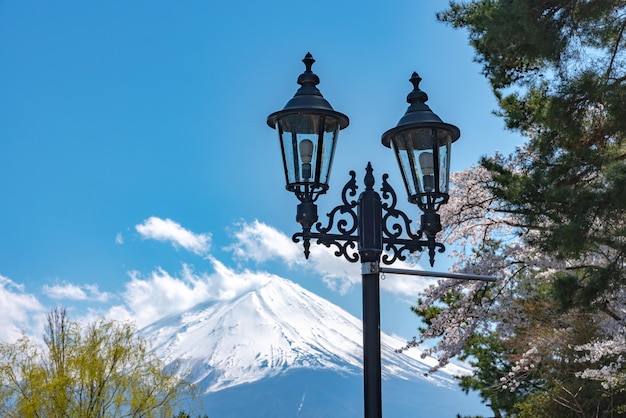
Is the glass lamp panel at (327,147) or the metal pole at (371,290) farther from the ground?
the glass lamp panel at (327,147)

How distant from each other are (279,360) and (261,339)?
1325 centimetres

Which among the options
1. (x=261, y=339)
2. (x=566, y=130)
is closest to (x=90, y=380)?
(x=566, y=130)

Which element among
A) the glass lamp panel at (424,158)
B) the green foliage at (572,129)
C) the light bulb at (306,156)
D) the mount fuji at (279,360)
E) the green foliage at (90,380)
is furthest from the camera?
the mount fuji at (279,360)

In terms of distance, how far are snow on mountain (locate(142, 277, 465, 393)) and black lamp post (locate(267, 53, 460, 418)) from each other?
146m

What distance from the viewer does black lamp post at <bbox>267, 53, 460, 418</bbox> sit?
3.98 m

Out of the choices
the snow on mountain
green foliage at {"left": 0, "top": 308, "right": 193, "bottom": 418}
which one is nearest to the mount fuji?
the snow on mountain

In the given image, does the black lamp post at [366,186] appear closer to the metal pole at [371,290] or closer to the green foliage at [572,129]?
the metal pole at [371,290]

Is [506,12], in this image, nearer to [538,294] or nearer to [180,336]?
[538,294]

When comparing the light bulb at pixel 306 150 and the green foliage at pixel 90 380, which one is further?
the green foliage at pixel 90 380

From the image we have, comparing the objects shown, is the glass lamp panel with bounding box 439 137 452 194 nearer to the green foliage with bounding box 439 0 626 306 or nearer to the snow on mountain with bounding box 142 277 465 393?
the green foliage with bounding box 439 0 626 306

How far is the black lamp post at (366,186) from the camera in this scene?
157 inches

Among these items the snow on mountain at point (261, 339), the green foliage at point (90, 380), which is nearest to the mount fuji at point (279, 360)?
the snow on mountain at point (261, 339)

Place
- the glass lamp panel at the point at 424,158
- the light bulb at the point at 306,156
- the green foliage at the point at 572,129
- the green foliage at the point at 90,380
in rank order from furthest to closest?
the green foliage at the point at 90,380 → the green foliage at the point at 572,129 → the glass lamp panel at the point at 424,158 → the light bulb at the point at 306,156

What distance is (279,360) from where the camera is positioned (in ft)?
586
